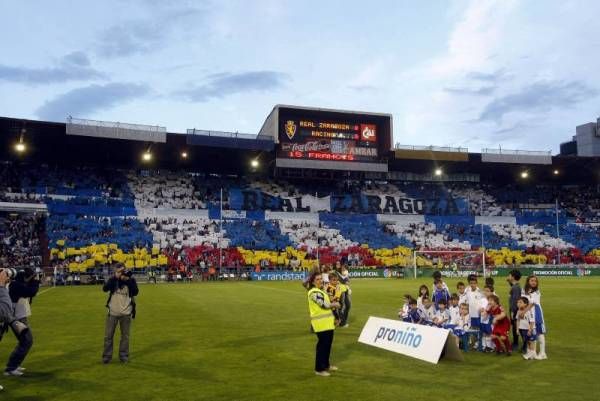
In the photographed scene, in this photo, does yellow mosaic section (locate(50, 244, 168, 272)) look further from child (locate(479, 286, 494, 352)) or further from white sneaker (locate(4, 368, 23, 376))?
child (locate(479, 286, 494, 352))

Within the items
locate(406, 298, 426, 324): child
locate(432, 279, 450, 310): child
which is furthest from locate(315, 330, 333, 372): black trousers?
locate(432, 279, 450, 310): child

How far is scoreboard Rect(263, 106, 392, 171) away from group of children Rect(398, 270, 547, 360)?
143 ft

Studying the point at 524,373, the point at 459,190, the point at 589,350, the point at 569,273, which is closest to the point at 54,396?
the point at 524,373

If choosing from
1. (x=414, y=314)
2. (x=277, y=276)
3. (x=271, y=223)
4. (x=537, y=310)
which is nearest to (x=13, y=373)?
(x=414, y=314)

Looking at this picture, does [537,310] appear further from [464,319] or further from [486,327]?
[464,319]

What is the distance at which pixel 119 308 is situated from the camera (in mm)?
12242

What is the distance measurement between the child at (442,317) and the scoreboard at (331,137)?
145 feet

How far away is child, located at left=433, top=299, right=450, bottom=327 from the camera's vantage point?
47.2 ft

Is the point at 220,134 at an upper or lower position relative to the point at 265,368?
upper

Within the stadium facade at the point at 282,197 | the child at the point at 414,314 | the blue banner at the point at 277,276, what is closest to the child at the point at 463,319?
the child at the point at 414,314

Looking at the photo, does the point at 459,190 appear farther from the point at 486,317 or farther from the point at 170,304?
the point at 486,317

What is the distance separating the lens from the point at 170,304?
2702 cm

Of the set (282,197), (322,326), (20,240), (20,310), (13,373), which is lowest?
(13,373)

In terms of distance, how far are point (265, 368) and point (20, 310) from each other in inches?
206
